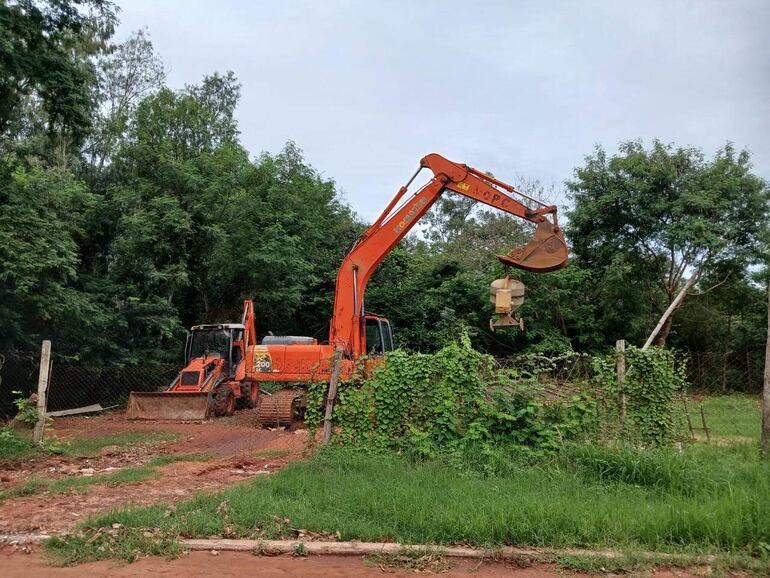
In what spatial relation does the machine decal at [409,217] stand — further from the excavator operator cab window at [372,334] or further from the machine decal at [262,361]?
the machine decal at [262,361]

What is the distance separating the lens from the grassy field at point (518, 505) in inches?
198

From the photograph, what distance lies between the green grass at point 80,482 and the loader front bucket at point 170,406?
5171 mm

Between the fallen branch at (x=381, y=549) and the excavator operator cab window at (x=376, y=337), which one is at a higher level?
the excavator operator cab window at (x=376, y=337)

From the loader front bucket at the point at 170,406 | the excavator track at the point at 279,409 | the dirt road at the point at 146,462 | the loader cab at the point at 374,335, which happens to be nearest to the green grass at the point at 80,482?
the dirt road at the point at 146,462

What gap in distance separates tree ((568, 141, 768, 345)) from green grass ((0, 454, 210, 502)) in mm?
18400

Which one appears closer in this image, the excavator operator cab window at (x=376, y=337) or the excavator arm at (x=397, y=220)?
the excavator arm at (x=397, y=220)

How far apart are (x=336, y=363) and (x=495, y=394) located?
2207 mm

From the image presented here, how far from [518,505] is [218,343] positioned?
1285 centimetres

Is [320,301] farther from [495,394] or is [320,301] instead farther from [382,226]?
[495,394]

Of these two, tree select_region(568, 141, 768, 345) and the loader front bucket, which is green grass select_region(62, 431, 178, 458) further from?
tree select_region(568, 141, 768, 345)

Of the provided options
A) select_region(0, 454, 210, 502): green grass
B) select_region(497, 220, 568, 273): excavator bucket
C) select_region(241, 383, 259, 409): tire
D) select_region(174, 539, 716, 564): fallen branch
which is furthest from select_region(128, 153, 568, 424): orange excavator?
select_region(174, 539, 716, 564): fallen branch

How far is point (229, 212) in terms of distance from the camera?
20453 mm

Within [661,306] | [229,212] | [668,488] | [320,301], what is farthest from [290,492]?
[661,306]

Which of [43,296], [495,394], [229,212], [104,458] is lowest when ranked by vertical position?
[104,458]
